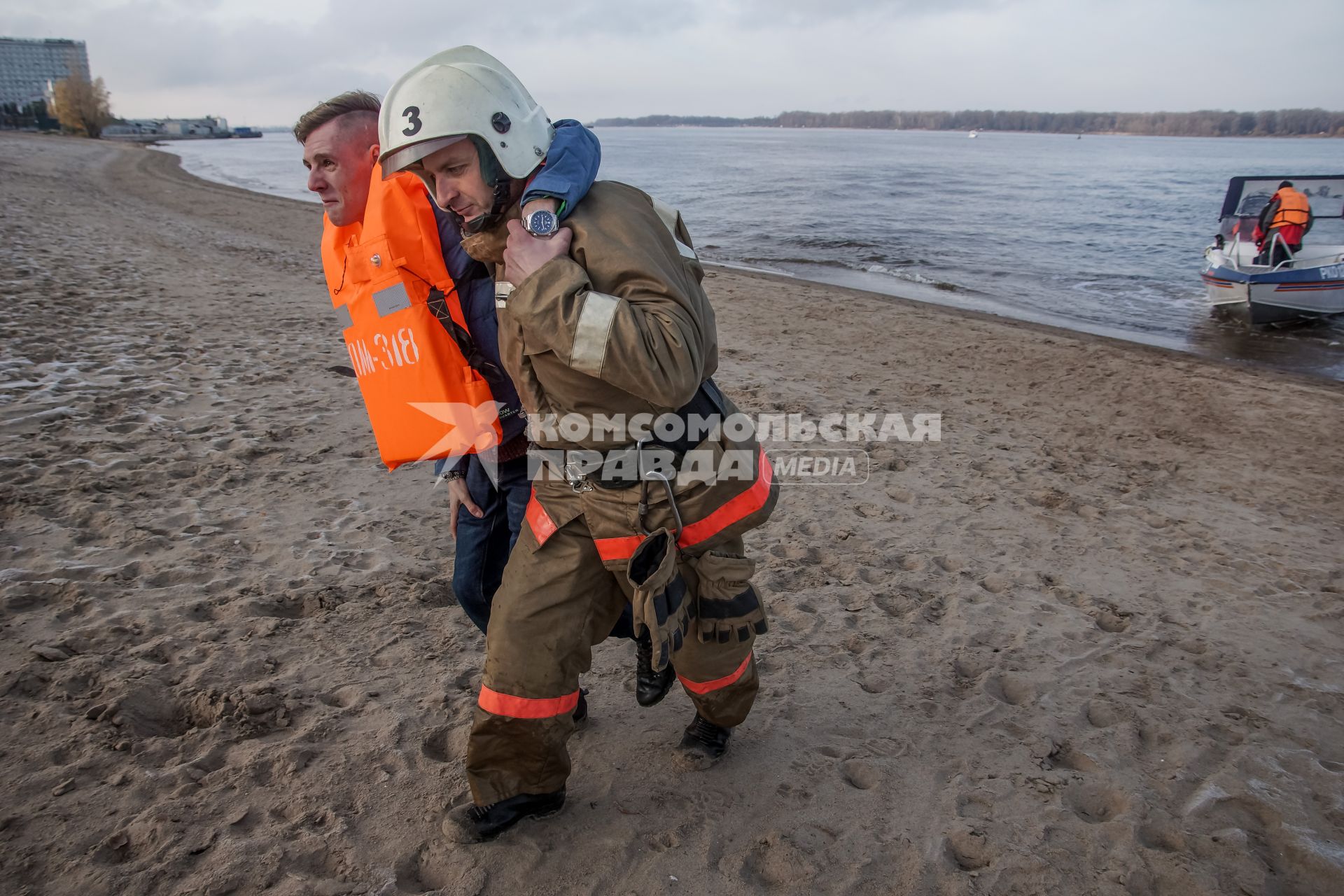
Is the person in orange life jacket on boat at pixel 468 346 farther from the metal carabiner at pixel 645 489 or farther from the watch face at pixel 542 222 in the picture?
the metal carabiner at pixel 645 489

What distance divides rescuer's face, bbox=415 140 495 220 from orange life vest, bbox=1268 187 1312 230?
17318 mm

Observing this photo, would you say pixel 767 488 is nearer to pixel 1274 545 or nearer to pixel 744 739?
pixel 744 739

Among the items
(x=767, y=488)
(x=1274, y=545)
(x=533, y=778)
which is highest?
(x=767, y=488)

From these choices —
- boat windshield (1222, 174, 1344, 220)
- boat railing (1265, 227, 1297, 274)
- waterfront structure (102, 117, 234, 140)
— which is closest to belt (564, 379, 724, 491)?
boat railing (1265, 227, 1297, 274)

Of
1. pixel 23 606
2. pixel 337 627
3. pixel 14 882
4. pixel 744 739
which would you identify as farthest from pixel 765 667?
pixel 23 606

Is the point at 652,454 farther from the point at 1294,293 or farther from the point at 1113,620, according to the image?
the point at 1294,293

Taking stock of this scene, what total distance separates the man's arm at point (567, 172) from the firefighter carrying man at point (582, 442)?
0.15ft

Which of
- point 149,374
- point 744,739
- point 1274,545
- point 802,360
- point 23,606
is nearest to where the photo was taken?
point 744,739

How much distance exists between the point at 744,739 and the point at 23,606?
3238 mm

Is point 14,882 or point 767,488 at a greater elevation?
point 767,488

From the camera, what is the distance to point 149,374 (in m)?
6.90

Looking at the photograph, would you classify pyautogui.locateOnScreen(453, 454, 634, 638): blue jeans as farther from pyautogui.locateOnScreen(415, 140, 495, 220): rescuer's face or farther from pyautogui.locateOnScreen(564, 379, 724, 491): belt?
pyautogui.locateOnScreen(415, 140, 495, 220): rescuer's face

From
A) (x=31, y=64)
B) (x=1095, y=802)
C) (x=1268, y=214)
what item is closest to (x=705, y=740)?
(x=1095, y=802)

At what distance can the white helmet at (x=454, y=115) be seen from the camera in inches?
80.7
